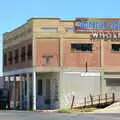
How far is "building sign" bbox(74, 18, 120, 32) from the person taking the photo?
59.8 m

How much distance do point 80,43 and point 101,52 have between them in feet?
8.53

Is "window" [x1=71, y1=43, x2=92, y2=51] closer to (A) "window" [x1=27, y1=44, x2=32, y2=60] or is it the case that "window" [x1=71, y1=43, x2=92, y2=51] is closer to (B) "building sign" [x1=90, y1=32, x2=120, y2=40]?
(B) "building sign" [x1=90, y1=32, x2=120, y2=40]

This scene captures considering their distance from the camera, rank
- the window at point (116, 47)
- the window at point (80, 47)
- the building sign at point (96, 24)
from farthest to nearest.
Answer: the window at point (116, 47) → the building sign at point (96, 24) → the window at point (80, 47)

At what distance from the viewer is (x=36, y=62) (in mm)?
59656

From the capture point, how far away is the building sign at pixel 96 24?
5978cm

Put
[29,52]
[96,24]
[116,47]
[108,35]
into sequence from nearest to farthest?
[96,24]
[108,35]
[116,47]
[29,52]

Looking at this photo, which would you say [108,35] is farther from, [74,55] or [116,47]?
[74,55]

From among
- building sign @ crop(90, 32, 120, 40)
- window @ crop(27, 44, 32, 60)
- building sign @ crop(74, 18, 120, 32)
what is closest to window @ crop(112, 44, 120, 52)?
building sign @ crop(90, 32, 120, 40)

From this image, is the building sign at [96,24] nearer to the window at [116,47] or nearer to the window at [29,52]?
the window at [116,47]

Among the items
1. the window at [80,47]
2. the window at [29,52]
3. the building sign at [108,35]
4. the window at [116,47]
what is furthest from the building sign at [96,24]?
the window at [29,52]

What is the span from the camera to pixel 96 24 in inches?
2366

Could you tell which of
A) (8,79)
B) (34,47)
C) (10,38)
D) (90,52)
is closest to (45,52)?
(34,47)

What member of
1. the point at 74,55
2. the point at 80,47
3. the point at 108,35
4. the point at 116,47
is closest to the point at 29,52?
the point at 74,55

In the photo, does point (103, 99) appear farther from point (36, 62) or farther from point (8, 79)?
point (8, 79)
